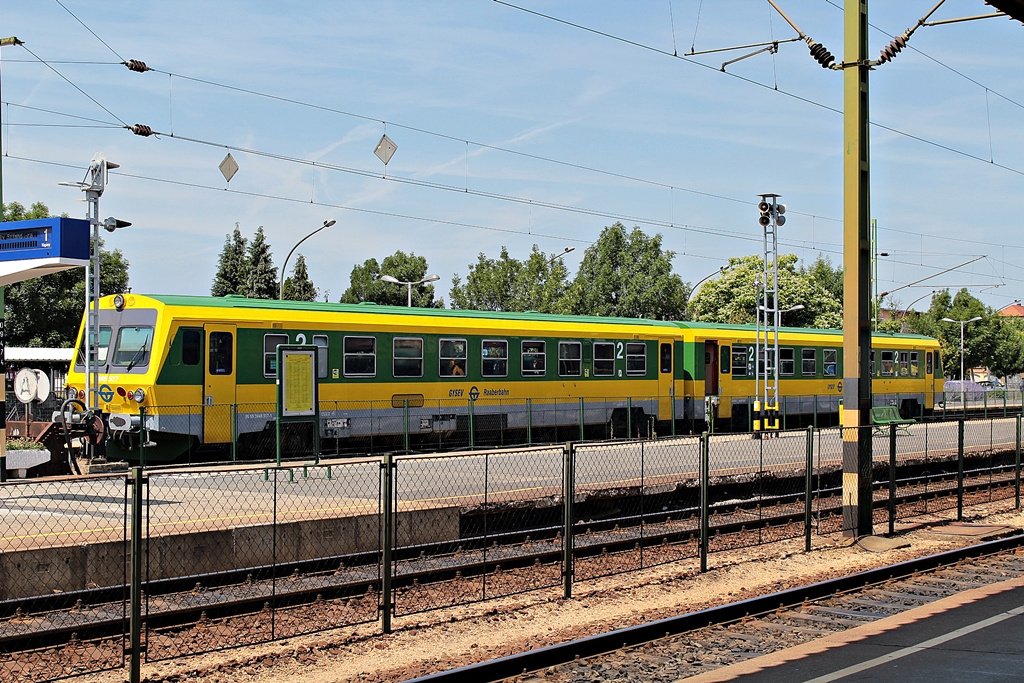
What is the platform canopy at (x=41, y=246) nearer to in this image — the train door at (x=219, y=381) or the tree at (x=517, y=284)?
the train door at (x=219, y=381)

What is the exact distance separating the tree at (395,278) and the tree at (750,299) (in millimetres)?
23355

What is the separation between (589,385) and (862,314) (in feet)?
46.0

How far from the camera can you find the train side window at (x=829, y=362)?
37062 mm

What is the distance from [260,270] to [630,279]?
27.2 meters

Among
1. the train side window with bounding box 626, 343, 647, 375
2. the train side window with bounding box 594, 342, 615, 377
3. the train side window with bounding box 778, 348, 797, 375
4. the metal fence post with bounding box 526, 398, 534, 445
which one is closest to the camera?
the metal fence post with bounding box 526, 398, 534, 445

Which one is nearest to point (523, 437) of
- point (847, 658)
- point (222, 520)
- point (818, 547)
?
point (818, 547)

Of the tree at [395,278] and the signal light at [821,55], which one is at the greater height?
the tree at [395,278]

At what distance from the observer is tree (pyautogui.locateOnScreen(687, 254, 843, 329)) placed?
239 feet

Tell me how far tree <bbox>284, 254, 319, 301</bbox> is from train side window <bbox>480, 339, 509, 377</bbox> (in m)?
58.8

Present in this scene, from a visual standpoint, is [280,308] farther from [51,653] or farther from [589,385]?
[51,653]

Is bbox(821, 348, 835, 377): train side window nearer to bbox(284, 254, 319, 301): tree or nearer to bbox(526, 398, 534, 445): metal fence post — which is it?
bbox(526, 398, 534, 445): metal fence post

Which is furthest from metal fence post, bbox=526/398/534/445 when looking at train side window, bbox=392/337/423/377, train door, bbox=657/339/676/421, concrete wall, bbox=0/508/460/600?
concrete wall, bbox=0/508/460/600

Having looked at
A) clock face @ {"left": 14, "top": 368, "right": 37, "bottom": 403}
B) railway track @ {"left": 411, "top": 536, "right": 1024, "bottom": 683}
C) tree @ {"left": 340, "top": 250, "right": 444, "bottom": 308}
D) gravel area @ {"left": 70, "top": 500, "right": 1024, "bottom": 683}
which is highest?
tree @ {"left": 340, "top": 250, "right": 444, "bottom": 308}

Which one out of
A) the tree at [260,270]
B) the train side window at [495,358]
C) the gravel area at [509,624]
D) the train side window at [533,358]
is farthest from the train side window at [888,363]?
the tree at [260,270]
